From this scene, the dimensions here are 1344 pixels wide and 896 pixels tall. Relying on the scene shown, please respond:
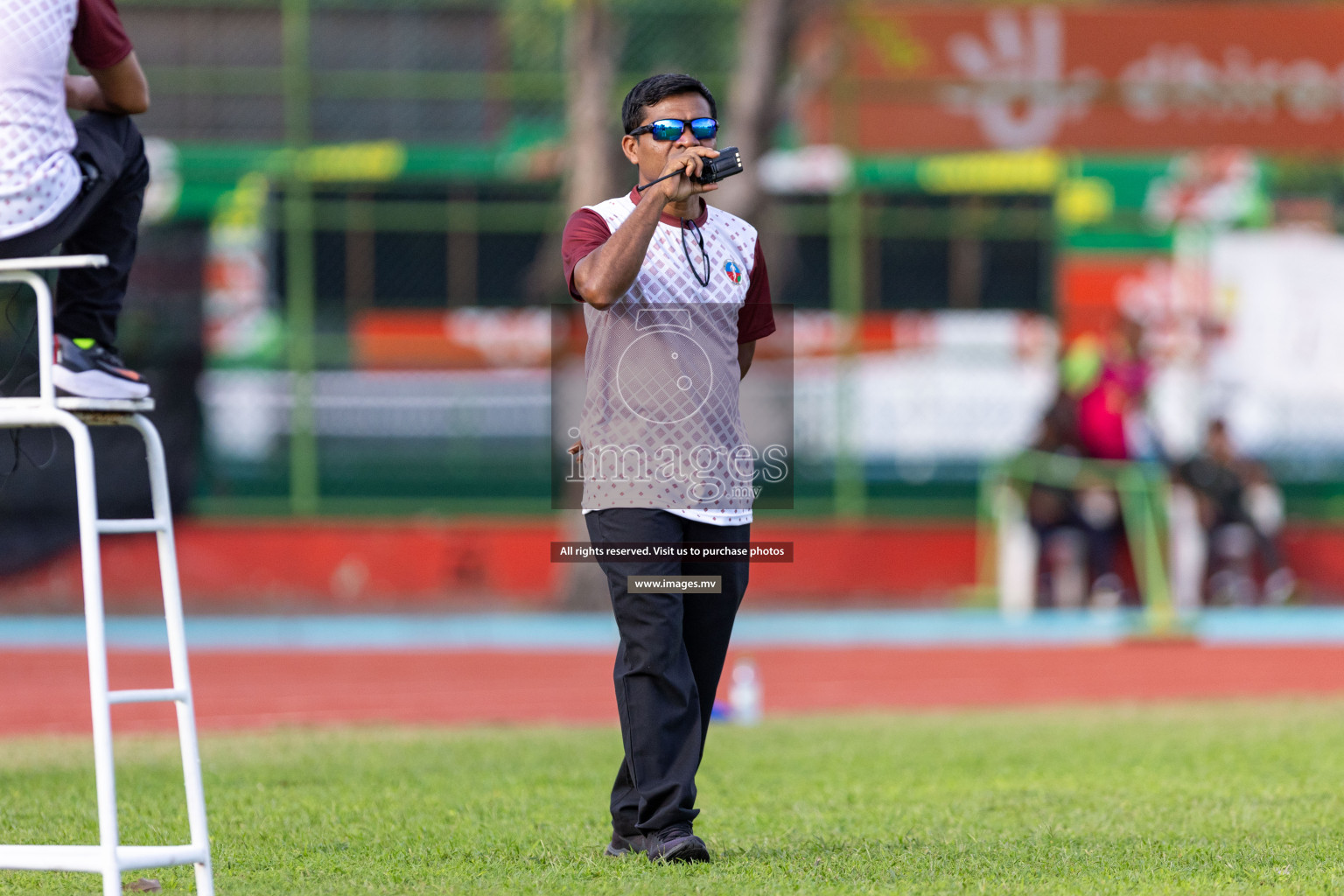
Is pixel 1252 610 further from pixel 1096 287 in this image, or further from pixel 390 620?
pixel 390 620

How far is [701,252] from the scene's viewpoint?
530cm

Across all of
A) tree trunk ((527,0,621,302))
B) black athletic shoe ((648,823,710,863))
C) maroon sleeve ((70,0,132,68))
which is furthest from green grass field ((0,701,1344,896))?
tree trunk ((527,0,621,302))

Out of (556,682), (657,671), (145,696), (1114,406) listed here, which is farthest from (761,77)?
(145,696)

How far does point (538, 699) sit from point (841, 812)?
5.28 m

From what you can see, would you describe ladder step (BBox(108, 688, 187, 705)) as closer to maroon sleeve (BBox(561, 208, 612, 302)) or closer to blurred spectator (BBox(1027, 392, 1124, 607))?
maroon sleeve (BBox(561, 208, 612, 302))

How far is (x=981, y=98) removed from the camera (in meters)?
19.3

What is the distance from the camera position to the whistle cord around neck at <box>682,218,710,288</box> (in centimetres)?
525

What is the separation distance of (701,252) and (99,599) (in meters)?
1.90

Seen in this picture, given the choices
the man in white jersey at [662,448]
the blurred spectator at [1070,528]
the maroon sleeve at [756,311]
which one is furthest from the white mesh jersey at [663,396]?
the blurred spectator at [1070,528]

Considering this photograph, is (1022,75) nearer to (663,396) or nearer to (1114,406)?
(1114,406)

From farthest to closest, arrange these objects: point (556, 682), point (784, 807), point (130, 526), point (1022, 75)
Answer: point (1022, 75), point (556, 682), point (784, 807), point (130, 526)

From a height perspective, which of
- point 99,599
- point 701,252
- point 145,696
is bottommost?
Answer: point 145,696

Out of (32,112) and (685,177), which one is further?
(685,177)

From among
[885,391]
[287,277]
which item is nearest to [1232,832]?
[885,391]
